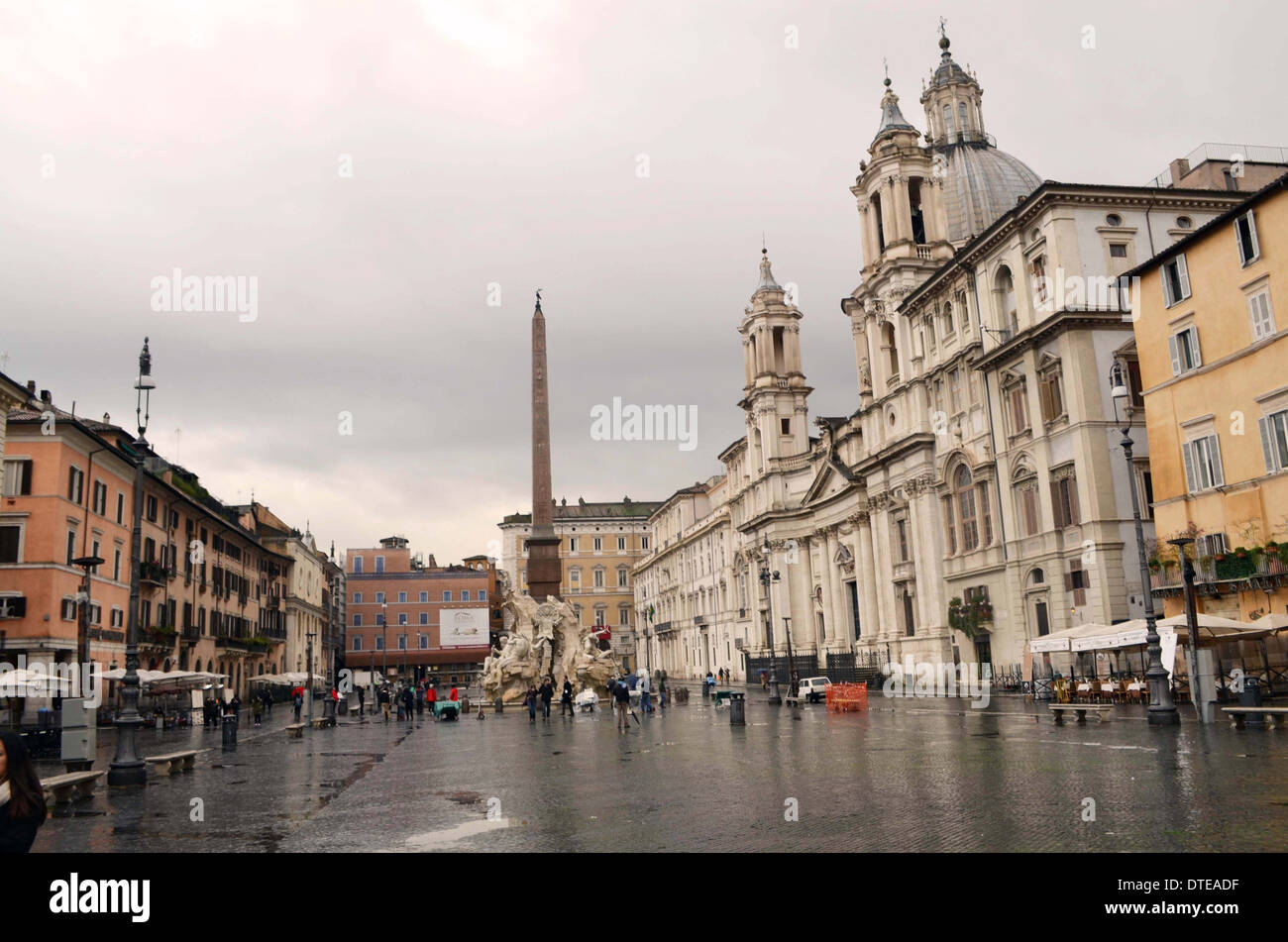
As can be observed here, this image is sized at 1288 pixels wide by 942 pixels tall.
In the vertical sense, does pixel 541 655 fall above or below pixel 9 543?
below

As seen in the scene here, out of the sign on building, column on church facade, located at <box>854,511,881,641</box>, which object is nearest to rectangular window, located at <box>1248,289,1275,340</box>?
column on church facade, located at <box>854,511,881,641</box>

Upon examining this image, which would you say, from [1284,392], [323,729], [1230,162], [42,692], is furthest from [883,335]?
[42,692]

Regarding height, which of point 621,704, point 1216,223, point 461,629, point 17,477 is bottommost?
point 621,704

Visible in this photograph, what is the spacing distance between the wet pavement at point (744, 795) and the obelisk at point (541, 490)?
21.4 m

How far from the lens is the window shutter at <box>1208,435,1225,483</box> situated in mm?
27312

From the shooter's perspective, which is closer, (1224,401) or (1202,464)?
(1224,401)

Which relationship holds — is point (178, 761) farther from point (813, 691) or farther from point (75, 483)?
point (813, 691)

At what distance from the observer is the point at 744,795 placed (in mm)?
12234

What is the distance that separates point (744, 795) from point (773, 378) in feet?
196

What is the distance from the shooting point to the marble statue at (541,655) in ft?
140

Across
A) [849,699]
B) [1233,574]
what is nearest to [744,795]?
[1233,574]
